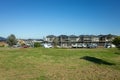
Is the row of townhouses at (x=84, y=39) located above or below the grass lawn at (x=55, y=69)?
above

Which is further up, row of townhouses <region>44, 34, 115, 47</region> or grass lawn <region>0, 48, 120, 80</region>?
row of townhouses <region>44, 34, 115, 47</region>

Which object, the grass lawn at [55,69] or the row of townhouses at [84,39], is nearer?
the grass lawn at [55,69]

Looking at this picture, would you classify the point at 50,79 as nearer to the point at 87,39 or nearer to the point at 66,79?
the point at 66,79

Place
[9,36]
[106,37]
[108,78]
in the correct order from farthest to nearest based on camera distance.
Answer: [106,37], [9,36], [108,78]

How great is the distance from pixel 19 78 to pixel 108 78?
5.83 meters

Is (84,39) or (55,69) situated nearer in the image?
(55,69)

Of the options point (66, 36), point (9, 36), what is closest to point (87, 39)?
point (66, 36)

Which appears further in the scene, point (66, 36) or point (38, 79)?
point (66, 36)

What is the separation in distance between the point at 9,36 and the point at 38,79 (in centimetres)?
7384

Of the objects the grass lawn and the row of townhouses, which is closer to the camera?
the grass lawn

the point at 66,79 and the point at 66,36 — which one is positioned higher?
the point at 66,36

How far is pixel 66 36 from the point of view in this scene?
116 metres

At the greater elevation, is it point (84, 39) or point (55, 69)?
point (84, 39)

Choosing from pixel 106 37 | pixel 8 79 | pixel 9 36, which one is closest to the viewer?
pixel 8 79
